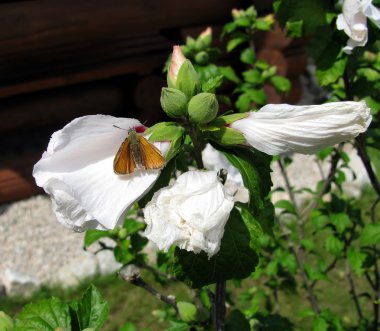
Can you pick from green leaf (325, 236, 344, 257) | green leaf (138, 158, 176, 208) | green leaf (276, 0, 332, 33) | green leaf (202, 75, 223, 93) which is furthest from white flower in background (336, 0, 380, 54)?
green leaf (325, 236, 344, 257)

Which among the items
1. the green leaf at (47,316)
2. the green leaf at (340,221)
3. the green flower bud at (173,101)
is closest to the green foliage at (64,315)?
the green leaf at (47,316)

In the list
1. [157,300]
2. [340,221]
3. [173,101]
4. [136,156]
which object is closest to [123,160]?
[136,156]

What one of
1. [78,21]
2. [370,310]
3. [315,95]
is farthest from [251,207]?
[315,95]

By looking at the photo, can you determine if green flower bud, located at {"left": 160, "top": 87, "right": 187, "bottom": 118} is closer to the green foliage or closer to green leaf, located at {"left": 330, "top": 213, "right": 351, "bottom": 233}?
the green foliage

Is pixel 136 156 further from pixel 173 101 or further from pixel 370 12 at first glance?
pixel 370 12

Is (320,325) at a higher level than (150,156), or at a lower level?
lower

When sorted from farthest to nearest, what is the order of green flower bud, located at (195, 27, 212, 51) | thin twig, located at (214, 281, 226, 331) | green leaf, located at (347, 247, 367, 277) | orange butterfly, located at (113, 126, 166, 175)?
1. green flower bud, located at (195, 27, 212, 51)
2. green leaf, located at (347, 247, 367, 277)
3. thin twig, located at (214, 281, 226, 331)
4. orange butterfly, located at (113, 126, 166, 175)
